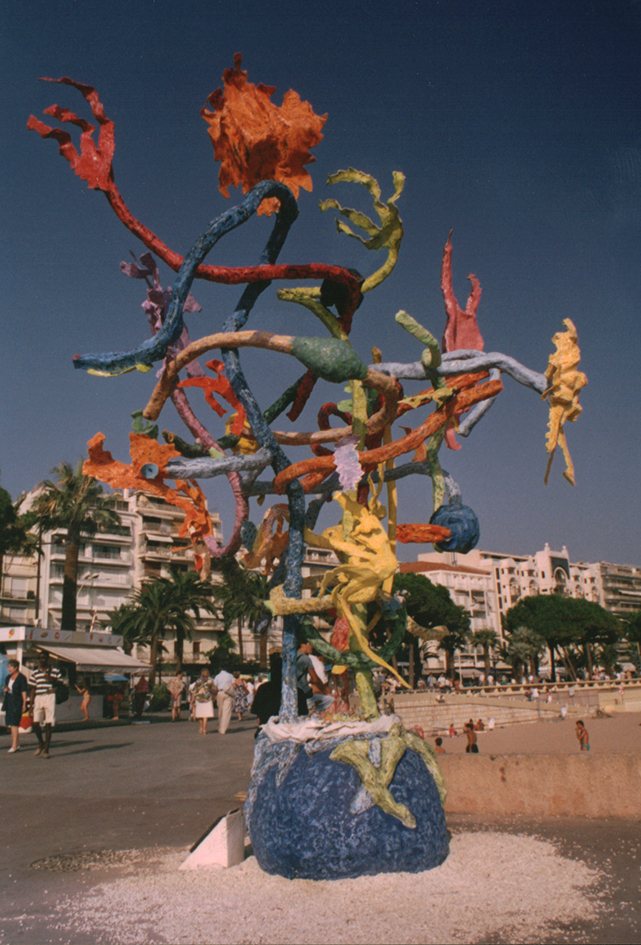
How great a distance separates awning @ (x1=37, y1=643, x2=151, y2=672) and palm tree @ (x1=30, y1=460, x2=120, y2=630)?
23.0ft

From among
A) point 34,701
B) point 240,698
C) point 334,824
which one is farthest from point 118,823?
point 240,698

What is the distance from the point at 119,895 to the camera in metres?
4.88

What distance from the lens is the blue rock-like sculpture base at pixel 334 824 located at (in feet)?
16.0

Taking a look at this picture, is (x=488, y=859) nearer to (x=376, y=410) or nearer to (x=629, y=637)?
(x=376, y=410)

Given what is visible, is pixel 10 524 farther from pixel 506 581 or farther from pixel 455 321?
pixel 506 581

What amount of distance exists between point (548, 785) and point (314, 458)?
14.0 feet

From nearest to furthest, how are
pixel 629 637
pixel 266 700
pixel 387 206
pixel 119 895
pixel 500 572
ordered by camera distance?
1. pixel 119 895
2. pixel 387 206
3. pixel 266 700
4. pixel 629 637
5. pixel 500 572

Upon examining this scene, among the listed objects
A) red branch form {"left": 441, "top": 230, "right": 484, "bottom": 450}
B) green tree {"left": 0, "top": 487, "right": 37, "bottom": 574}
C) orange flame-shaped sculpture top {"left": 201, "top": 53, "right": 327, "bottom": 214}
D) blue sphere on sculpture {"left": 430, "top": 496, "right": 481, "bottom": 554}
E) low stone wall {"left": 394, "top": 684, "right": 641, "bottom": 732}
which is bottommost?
low stone wall {"left": 394, "top": 684, "right": 641, "bottom": 732}

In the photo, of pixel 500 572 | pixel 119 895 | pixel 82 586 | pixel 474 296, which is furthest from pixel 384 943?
pixel 500 572

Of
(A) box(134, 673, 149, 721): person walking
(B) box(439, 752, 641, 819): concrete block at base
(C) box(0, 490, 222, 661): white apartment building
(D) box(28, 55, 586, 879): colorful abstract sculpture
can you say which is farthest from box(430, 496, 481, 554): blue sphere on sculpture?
(C) box(0, 490, 222, 661): white apartment building

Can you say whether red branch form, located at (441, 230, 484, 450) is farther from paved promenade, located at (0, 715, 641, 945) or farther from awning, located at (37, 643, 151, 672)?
awning, located at (37, 643, 151, 672)

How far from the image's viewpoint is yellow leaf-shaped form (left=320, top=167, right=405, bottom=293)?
6.05 m

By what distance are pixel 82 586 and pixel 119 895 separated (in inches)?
2392

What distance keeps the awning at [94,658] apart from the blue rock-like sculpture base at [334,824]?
19.3 meters
